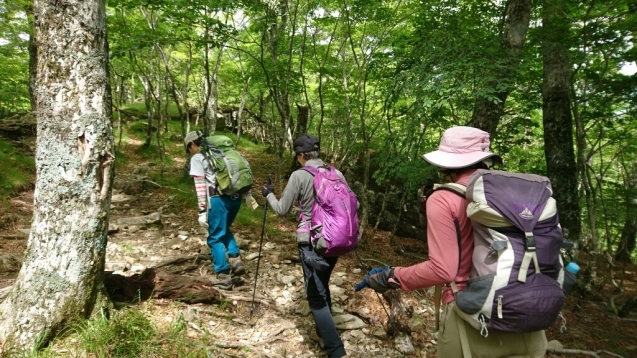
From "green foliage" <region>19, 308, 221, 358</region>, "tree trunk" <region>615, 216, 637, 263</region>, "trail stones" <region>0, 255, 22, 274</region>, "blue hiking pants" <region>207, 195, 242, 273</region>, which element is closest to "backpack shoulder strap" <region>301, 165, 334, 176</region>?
"blue hiking pants" <region>207, 195, 242, 273</region>

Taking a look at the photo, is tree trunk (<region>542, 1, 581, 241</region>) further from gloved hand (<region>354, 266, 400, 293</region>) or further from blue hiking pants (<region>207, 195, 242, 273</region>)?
blue hiking pants (<region>207, 195, 242, 273</region>)

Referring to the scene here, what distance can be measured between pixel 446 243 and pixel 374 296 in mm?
3634

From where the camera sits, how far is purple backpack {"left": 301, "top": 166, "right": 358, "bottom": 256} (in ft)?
10.9

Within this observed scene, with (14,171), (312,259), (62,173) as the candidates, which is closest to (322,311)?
(312,259)

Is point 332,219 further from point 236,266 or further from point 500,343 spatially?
point 236,266

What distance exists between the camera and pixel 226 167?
15.8 ft

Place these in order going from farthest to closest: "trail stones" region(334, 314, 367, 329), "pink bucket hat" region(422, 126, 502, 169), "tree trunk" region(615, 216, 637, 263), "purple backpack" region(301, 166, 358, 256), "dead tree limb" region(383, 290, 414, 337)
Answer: "tree trunk" region(615, 216, 637, 263), "trail stones" region(334, 314, 367, 329), "dead tree limb" region(383, 290, 414, 337), "purple backpack" region(301, 166, 358, 256), "pink bucket hat" region(422, 126, 502, 169)

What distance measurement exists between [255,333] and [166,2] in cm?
629

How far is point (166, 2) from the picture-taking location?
6.50 metres

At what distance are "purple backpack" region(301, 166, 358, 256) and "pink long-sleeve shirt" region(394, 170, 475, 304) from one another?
50.4 inches

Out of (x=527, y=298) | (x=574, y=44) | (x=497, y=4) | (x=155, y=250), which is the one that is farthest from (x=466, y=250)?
(x=497, y=4)

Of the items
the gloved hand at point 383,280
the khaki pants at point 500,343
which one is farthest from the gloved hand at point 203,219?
the khaki pants at point 500,343

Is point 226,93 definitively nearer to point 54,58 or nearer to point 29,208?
point 29,208

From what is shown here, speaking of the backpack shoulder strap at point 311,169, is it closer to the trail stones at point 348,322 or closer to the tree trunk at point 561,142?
the trail stones at point 348,322
